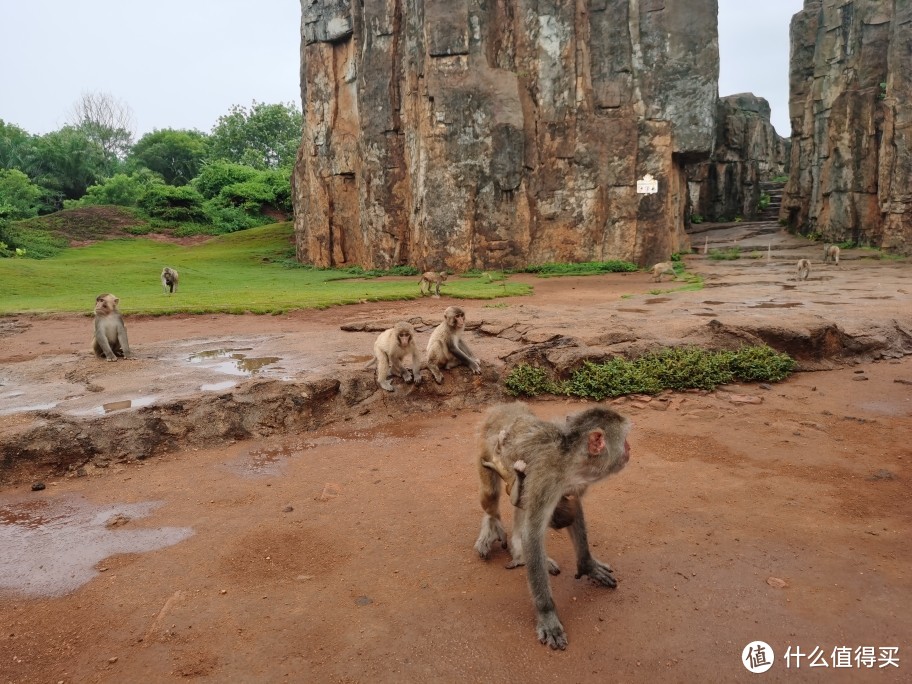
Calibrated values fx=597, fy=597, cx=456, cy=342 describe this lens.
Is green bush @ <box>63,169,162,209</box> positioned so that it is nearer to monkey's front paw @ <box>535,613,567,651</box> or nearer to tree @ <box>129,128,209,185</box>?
tree @ <box>129,128,209,185</box>

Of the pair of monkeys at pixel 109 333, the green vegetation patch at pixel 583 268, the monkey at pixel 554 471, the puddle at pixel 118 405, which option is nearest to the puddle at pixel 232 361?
the pair of monkeys at pixel 109 333

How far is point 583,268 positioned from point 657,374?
15.0 metres

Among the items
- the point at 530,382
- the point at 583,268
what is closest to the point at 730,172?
the point at 583,268

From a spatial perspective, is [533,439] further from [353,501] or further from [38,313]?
[38,313]

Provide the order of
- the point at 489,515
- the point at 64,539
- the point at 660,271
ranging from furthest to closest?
the point at 660,271, the point at 64,539, the point at 489,515

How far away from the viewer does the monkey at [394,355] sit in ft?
26.8

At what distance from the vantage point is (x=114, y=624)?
3934 mm

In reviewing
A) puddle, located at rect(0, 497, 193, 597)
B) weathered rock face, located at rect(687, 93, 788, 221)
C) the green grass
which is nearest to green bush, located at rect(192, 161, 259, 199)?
the green grass

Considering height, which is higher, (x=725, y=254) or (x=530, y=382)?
(x=725, y=254)

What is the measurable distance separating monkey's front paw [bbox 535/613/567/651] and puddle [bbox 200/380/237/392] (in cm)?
558

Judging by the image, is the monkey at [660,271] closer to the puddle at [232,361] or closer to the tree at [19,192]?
the puddle at [232,361]

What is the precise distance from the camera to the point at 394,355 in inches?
328

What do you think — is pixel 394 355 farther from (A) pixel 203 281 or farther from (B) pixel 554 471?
(A) pixel 203 281

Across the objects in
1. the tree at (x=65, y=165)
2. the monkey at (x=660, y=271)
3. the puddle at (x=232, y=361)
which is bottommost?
the puddle at (x=232, y=361)
